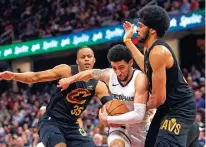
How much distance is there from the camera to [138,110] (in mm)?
4184

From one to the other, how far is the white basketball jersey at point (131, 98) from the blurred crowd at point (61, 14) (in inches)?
353

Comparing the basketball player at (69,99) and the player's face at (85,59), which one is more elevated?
the player's face at (85,59)

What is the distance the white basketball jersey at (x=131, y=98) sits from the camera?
440cm

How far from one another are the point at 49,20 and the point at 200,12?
7911mm

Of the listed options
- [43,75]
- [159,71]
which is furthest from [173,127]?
[43,75]

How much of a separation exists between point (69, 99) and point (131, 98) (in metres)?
1.24

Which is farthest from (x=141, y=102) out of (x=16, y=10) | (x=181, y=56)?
(x=16, y=10)

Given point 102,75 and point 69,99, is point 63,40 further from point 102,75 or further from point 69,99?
point 102,75

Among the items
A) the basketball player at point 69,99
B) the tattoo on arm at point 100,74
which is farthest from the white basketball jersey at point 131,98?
the basketball player at point 69,99

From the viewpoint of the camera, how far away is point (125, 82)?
175 inches

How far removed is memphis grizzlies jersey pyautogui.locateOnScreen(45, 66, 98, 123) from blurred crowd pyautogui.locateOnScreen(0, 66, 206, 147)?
145 inches

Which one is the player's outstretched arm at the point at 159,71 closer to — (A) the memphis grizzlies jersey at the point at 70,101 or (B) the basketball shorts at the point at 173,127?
(B) the basketball shorts at the point at 173,127

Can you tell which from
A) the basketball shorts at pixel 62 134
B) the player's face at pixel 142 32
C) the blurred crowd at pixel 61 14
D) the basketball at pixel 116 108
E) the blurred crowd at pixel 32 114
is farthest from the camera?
the blurred crowd at pixel 61 14

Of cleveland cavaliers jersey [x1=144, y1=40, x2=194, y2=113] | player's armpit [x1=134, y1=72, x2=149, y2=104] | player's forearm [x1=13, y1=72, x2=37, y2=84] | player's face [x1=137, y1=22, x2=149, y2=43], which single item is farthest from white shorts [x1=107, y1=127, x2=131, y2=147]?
player's forearm [x1=13, y1=72, x2=37, y2=84]
